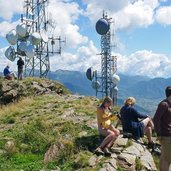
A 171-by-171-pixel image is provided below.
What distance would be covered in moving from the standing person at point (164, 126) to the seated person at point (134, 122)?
127 inches

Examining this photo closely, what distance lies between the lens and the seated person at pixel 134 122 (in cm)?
1355

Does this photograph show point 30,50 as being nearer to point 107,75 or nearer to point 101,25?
point 101,25

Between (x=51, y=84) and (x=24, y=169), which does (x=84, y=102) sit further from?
(x=24, y=169)

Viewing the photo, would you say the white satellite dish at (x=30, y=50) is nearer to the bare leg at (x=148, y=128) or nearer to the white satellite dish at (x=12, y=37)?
the white satellite dish at (x=12, y=37)

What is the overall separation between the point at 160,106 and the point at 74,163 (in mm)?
3110

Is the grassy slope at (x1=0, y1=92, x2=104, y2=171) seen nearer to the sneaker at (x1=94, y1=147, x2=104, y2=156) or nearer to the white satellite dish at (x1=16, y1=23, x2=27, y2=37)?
the sneaker at (x1=94, y1=147, x2=104, y2=156)

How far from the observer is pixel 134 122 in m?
13.6

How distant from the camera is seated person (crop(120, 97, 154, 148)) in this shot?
13.6m

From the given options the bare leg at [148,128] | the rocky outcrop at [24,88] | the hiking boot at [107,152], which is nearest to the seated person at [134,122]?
the bare leg at [148,128]

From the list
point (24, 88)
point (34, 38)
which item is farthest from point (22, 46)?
point (24, 88)

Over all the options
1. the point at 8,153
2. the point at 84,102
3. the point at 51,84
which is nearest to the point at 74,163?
the point at 8,153

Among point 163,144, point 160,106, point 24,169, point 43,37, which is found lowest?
point 24,169

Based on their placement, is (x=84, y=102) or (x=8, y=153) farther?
(x=84, y=102)

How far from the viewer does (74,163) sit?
11492 millimetres
